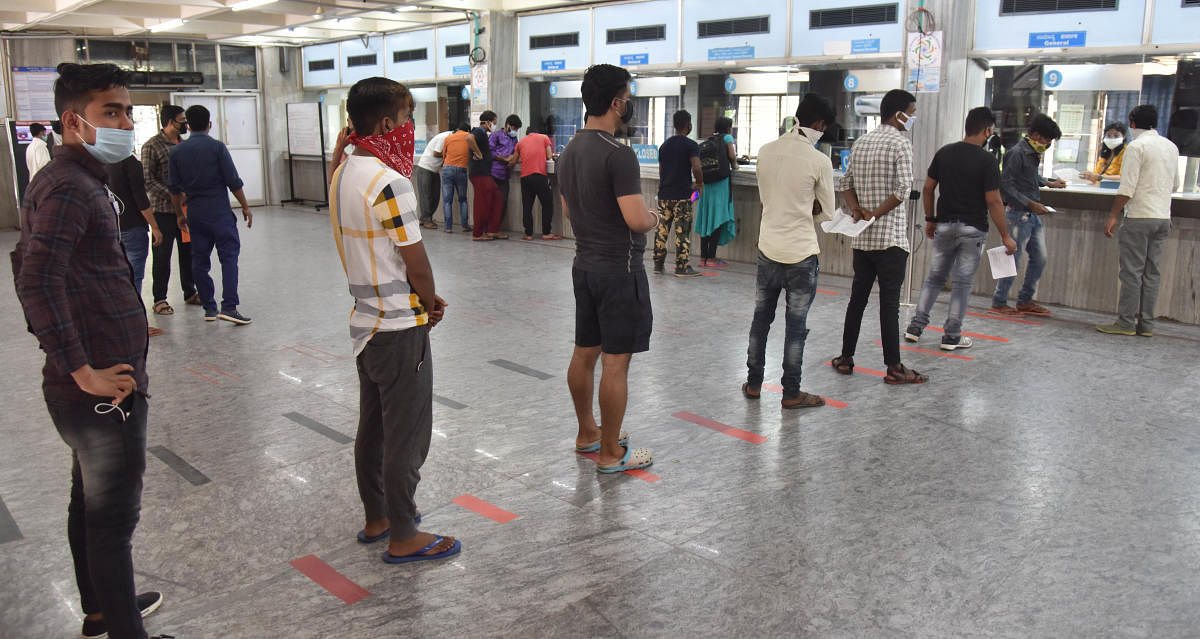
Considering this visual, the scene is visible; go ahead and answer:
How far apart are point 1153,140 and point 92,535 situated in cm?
640

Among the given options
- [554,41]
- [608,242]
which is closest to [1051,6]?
[608,242]

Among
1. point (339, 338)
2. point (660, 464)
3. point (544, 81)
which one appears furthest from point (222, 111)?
point (660, 464)

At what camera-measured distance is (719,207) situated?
8961mm

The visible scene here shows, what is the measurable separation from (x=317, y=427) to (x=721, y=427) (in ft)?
6.43

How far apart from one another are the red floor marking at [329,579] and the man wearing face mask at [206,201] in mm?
3914

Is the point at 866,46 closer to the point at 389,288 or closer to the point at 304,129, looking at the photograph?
the point at 389,288

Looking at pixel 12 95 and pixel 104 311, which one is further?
pixel 12 95

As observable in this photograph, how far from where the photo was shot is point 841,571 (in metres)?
2.94

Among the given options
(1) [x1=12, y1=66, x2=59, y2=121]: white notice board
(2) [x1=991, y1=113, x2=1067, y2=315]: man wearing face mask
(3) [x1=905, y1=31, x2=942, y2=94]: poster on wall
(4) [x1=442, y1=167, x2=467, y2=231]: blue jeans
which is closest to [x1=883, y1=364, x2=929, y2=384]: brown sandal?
(2) [x1=991, y1=113, x2=1067, y2=315]: man wearing face mask

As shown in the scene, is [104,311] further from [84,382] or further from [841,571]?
[841,571]

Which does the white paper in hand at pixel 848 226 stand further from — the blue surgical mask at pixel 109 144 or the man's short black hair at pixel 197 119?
the man's short black hair at pixel 197 119

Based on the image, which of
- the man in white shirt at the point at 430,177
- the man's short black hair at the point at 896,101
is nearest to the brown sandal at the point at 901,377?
the man's short black hair at the point at 896,101

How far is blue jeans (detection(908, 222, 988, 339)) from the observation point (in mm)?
5645

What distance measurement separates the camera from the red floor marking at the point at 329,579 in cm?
280
